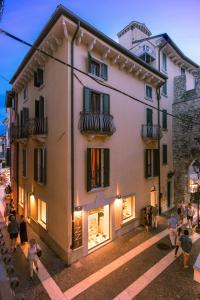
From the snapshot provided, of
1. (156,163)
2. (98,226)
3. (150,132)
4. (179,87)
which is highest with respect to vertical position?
(179,87)

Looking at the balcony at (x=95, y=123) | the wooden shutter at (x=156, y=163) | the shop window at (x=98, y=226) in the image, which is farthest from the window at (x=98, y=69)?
the shop window at (x=98, y=226)

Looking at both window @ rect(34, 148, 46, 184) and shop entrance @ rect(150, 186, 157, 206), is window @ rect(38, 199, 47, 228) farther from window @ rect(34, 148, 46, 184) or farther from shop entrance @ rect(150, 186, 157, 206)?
shop entrance @ rect(150, 186, 157, 206)

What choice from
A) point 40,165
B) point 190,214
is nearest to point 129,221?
point 190,214

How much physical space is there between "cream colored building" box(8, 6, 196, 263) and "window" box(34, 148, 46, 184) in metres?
0.06

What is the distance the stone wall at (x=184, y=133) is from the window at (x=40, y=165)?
39.9 feet

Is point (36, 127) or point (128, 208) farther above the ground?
point (36, 127)

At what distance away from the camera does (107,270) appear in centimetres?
832

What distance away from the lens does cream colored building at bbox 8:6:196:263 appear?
29.2 ft

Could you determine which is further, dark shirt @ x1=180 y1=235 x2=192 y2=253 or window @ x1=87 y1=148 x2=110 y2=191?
window @ x1=87 y1=148 x2=110 y2=191

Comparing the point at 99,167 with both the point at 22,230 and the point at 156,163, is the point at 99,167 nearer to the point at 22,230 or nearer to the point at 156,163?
the point at 22,230

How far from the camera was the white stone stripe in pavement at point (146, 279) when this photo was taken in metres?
6.87

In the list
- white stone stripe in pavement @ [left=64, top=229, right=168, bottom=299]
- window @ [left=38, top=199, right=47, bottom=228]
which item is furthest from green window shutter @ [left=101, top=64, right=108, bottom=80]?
white stone stripe in pavement @ [left=64, top=229, right=168, bottom=299]

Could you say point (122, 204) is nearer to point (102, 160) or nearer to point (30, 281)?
point (102, 160)

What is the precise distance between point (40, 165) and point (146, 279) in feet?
27.4
